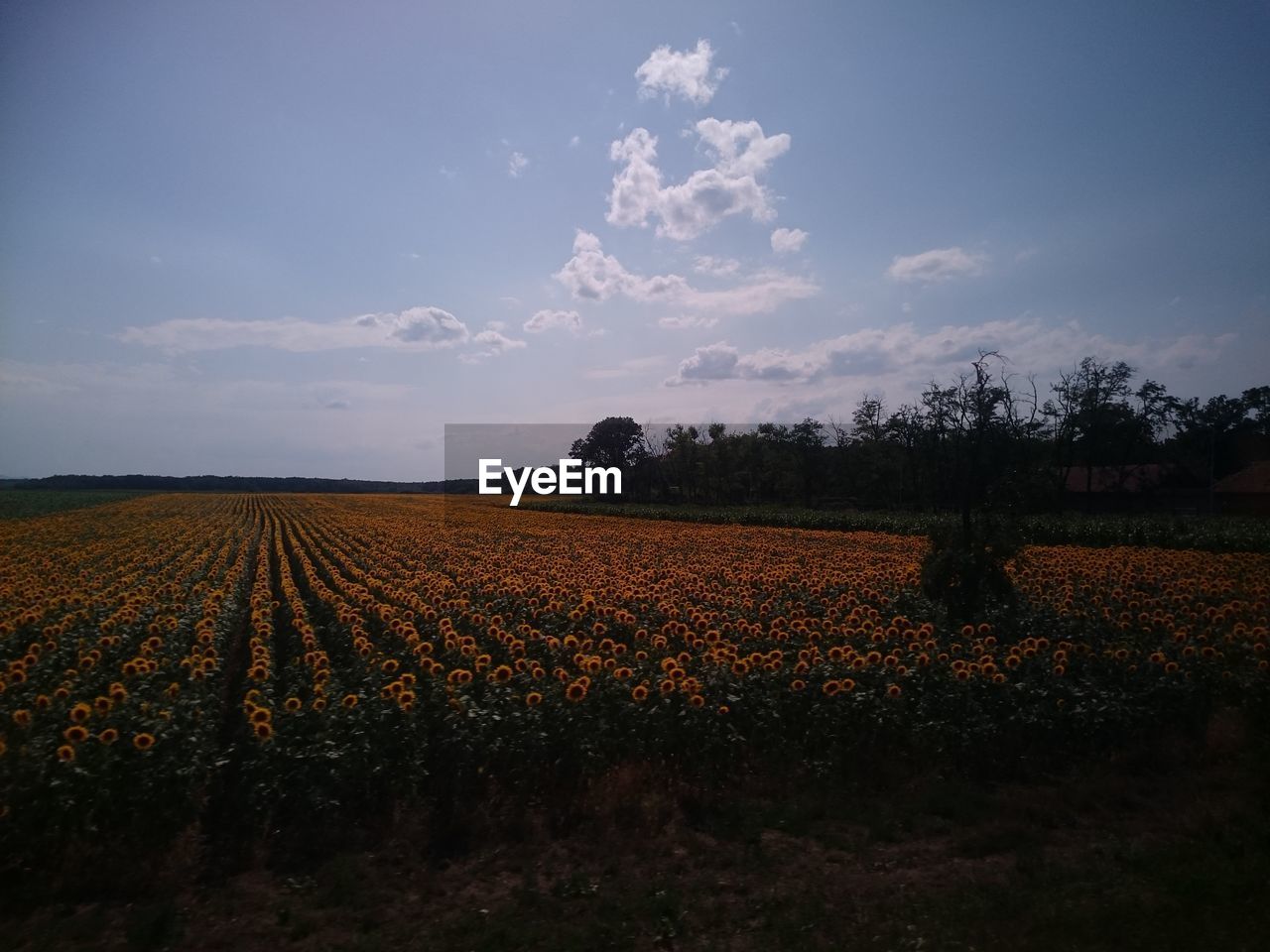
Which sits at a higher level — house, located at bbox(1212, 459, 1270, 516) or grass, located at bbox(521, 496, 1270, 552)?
house, located at bbox(1212, 459, 1270, 516)

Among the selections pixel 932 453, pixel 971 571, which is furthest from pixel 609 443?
pixel 971 571

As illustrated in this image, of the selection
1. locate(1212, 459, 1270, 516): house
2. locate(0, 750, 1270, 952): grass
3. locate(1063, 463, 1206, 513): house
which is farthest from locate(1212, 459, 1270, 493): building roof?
locate(0, 750, 1270, 952): grass

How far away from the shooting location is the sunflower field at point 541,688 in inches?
222

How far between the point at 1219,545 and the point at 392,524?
28.9m

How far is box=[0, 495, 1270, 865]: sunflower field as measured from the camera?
564 cm

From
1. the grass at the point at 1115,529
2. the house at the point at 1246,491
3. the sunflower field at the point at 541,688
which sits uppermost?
the house at the point at 1246,491

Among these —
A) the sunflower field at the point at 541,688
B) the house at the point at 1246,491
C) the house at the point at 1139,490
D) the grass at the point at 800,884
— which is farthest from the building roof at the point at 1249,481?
the grass at the point at 800,884

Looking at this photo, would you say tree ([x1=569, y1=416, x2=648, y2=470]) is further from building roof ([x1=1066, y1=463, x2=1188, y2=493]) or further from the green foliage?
the green foliage

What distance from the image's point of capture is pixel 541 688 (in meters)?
7.03

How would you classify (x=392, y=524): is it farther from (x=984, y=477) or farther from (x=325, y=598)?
(x=984, y=477)

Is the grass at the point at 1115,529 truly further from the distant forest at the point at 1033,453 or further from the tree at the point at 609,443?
the tree at the point at 609,443

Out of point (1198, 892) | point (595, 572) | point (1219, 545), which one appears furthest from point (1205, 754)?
point (1219, 545)

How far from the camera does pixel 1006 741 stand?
6.59m

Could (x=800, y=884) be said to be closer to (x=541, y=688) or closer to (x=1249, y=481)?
(x=541, y=688)
